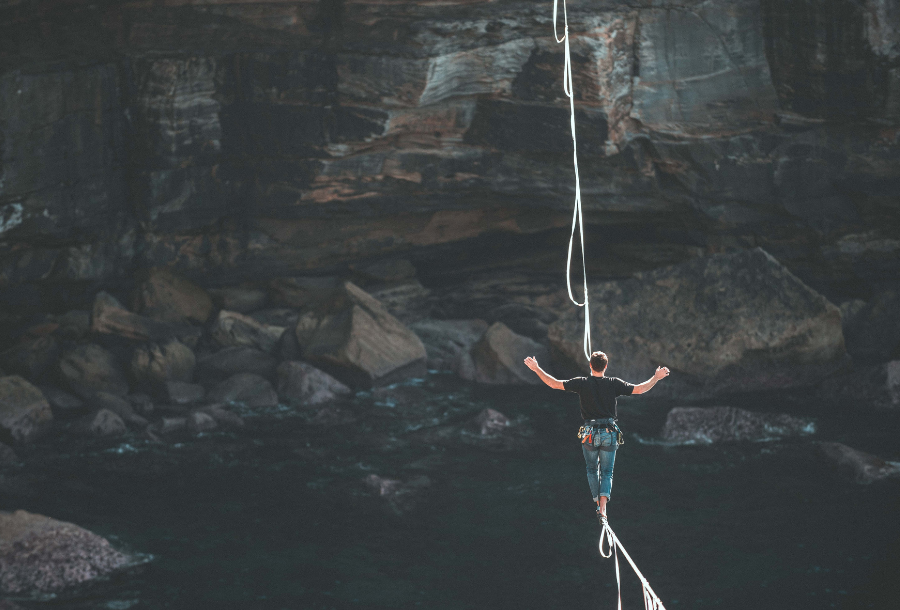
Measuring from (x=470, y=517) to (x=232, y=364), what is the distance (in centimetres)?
808

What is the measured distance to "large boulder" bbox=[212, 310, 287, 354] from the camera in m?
20.7

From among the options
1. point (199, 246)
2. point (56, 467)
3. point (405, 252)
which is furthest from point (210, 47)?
point (56, 467)

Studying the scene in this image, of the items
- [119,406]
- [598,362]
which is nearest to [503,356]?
[119,406]

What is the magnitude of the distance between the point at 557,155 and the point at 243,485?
964 centimetres

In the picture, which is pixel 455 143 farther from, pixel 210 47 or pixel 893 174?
pixel 893 174

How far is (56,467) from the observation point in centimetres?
1540

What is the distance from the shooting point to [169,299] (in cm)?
2125

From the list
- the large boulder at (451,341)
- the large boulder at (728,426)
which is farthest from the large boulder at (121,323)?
the large boulder at (728,426)

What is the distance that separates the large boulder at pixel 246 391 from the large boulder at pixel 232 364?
672 millimetres

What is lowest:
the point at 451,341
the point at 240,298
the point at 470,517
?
the point at 470,517

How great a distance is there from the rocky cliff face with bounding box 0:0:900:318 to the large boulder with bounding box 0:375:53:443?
3234 millimetres

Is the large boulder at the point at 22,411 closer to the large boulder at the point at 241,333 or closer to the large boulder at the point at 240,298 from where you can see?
→ the large boulder at the point at 241,333

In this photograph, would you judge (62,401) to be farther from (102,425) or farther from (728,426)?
(728,426)

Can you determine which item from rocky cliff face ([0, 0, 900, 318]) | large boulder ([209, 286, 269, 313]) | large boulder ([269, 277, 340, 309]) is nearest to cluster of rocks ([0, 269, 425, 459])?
large boulder ([209, 286, 269, 313])
